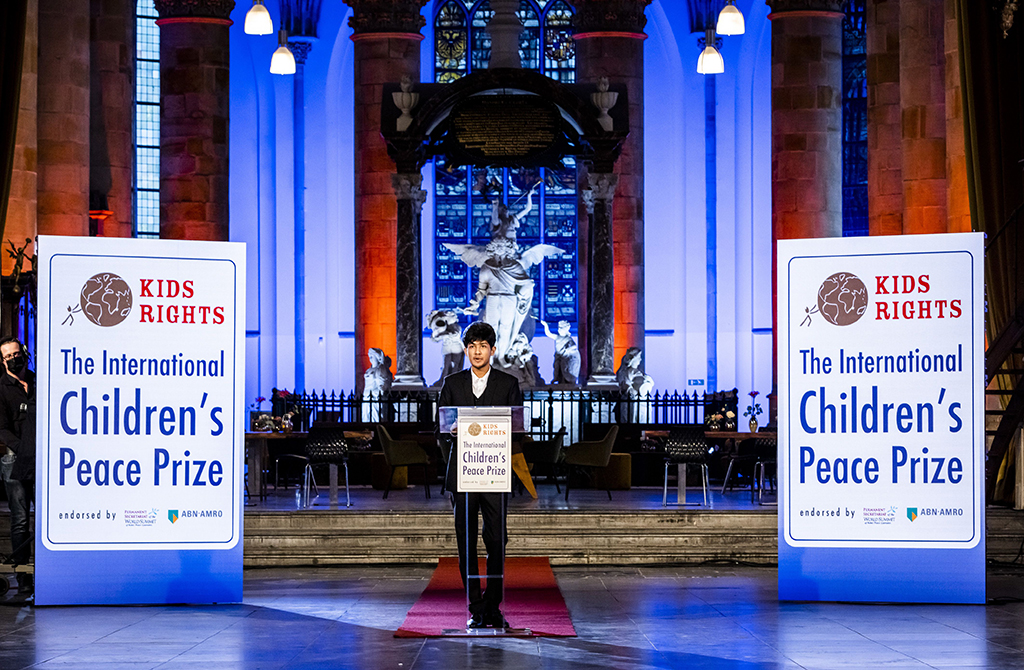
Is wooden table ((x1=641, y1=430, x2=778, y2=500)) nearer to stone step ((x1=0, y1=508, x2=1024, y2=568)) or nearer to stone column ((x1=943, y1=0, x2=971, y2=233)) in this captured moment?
stone step ((x1=0, y1=508, x2=1024, y2=568))

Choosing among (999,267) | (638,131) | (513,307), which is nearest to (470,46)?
(638,131)

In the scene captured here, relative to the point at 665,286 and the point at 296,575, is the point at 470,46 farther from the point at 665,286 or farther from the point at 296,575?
the point at 296,575

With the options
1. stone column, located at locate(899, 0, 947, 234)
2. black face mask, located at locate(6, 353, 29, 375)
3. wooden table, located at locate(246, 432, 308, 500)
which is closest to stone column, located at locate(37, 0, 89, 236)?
wooden table, located at locate(246, 432, 308, 500)

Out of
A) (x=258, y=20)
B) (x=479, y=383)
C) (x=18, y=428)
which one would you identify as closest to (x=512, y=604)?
(x=479, y=383)

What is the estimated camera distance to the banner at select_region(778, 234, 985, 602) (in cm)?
880

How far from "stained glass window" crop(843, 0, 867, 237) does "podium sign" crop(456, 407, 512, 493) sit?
21.4 meters

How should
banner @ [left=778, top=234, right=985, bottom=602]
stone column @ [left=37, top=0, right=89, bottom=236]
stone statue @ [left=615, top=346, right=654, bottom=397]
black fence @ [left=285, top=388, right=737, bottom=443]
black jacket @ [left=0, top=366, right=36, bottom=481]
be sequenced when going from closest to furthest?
banner @ [left=778, top=234, right=985, bottom=602] → black jacket @ [left=0, top=366, right=36, bottom=481] → stone column @ [left=37, top=0, right=89, bottom=236] → black fence @ [left=285, top=388, right=737, bottom=443] → stone statue @ [left=615, top=346, right=654, bottom=397]

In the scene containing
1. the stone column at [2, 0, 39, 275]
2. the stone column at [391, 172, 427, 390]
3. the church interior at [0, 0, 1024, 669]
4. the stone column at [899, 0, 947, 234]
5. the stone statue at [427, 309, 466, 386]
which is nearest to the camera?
the church interior at [0, 0, 1024, 669]

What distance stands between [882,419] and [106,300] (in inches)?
193

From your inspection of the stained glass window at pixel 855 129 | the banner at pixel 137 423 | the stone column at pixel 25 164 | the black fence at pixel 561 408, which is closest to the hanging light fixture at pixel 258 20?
the stone column at pixel 25 164

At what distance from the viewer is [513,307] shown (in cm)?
1962

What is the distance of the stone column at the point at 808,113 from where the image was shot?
70.4ft

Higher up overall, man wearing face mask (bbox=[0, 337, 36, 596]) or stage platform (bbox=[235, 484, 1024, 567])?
man wearing face mask (bbox=[0, 337, 36, 596])

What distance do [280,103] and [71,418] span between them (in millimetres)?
20920
